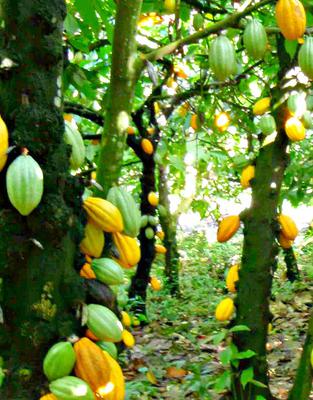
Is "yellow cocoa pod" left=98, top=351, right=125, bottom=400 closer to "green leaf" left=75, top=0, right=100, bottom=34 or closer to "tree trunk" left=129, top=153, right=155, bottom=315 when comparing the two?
"green leaf" left=75, top=0, right=100, bottom=34

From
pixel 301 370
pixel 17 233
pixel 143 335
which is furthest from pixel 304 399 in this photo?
pixel 143 335

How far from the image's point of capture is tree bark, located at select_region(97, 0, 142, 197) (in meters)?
1.40

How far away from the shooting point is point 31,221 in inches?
42.1

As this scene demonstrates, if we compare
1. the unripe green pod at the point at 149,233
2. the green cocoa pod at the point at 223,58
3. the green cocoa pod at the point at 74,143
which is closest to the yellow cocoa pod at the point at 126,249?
the green cocoa pod at the point at 74,143

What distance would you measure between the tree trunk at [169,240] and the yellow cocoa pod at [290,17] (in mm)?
4223

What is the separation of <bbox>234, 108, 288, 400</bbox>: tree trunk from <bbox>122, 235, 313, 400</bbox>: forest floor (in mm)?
128

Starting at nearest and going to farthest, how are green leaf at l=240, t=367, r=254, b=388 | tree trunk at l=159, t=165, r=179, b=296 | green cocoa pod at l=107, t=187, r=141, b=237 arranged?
green cocoa pod at l=107, t=187, r=141, b=237, green leaf at l=240, t=367, r=254, b=388, tree trunk at l=159, t=165, r=179, b=296

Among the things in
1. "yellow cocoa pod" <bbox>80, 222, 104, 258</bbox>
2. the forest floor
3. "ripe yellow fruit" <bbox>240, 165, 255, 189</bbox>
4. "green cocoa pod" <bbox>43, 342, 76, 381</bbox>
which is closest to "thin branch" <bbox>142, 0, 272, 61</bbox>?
"yellow cocoa pod" <bbox>80, 222, 104, 258</bbox>

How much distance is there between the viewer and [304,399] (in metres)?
1.84

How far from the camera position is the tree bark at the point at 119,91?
1403 mm

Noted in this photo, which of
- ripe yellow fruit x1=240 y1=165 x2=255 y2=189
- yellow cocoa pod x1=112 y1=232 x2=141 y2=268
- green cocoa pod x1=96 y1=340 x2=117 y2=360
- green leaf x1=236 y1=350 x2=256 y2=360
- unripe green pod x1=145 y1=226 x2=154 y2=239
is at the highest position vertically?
ripe yellow fruit x1=240 y1=165 x2=255 y2=189

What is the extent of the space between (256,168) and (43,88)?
139 cm

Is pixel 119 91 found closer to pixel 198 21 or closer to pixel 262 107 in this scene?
pixel 262 107

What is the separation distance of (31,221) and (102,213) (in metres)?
0.22
